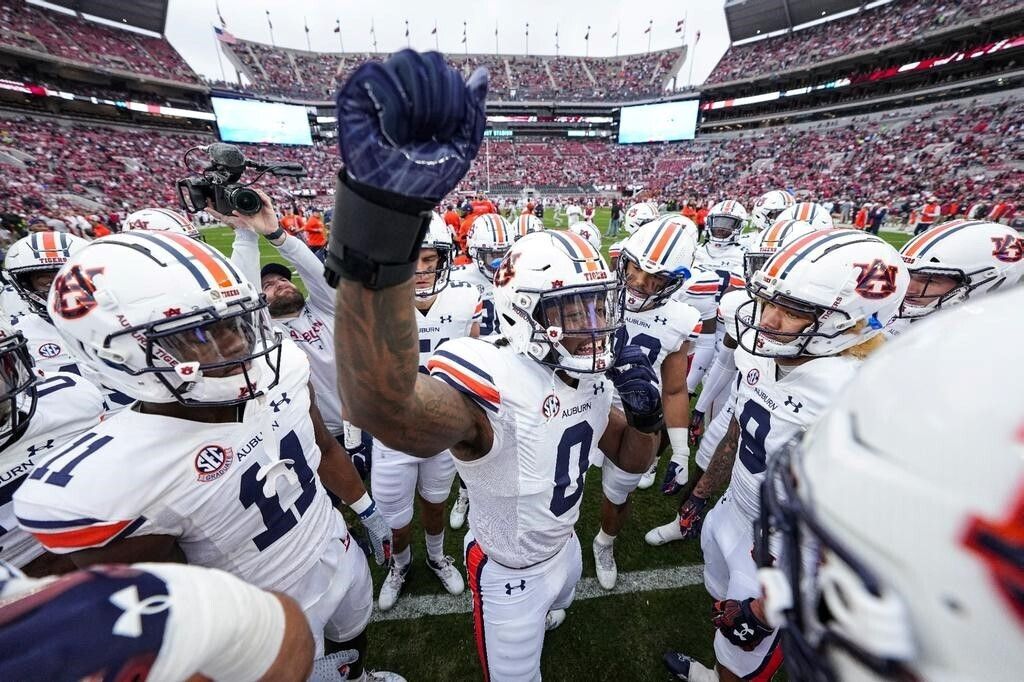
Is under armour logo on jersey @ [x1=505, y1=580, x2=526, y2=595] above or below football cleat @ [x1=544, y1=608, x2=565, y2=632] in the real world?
above

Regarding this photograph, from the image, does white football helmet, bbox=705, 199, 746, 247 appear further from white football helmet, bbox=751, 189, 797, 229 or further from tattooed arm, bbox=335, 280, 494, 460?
tattooed arm, bbox=335, 280, 494, 460

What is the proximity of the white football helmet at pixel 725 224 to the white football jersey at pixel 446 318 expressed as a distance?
522 cm

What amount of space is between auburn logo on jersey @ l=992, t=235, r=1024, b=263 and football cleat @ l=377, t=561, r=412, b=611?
571 centimetres

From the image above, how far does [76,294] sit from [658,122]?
2303 inches

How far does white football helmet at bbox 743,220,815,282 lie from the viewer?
17.9 feet

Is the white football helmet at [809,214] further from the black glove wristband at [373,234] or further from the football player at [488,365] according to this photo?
the black glove wristband at [373,234]

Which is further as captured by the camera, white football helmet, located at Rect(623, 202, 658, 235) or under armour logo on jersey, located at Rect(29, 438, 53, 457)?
white football helmet, located at Rect(623, 202, 658, 235)

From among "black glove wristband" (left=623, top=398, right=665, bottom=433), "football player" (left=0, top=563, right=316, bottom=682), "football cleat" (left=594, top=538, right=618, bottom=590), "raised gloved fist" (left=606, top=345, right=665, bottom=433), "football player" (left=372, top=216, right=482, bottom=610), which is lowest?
"football cleat" (left=594, top=538, right=618, bottom=590)

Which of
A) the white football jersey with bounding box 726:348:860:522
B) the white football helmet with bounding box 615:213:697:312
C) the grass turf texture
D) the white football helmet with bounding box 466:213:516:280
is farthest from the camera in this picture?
Result: the white football helmet with bounding box 466:213:516:280

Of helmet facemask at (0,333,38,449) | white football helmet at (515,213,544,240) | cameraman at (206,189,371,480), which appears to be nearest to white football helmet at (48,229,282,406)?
helmet facemask at (0,333,38,449)

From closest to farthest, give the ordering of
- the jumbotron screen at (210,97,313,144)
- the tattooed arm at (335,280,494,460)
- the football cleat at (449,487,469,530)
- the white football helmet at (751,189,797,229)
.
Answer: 1. the tattooed arm at (335,280,494,460)
2. the football cleat at (449,487,469,530)
3. the white football helmet at (751,189,797,229)
4. the jumbotron screen at (210,97,313,144)

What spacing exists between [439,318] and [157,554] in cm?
283

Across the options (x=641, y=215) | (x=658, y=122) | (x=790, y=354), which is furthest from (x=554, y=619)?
(x=658, y=122)

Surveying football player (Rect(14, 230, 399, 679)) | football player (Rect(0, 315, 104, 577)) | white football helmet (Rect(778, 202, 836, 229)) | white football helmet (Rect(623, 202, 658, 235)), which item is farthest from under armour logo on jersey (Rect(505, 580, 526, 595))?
white football helmet (Rect(623, 202, 658, 235))
